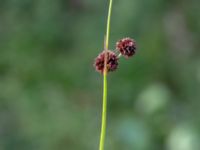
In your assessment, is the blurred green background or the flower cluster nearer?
the flower cluster

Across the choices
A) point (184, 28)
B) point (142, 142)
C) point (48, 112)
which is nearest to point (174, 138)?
point (142, 142)

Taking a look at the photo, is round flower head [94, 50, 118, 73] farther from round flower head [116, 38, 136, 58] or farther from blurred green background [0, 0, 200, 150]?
blurred green background [0, 0, 200, 150]

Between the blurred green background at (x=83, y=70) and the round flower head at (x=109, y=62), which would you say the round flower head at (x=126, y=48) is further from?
the blurred green background at (x=83, y=70)

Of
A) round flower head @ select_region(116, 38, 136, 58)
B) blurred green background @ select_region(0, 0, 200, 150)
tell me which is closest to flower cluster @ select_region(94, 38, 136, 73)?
round flower head @ select_region(116, 38, 136, 58)

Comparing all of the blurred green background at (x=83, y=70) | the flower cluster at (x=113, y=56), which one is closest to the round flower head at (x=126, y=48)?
the flower cluster at (x=113, y=56)

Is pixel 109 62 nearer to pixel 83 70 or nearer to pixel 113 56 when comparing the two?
pixel 113 56
